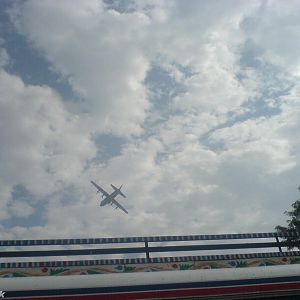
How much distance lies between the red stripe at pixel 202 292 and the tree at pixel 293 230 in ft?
39.1

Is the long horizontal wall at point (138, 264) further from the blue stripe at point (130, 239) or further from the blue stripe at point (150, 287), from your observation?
the blue stripe at point (150, 287)

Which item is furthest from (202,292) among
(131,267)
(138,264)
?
(131,267)

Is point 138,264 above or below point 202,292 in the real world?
above

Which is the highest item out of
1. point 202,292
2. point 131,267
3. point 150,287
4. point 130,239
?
point 130,239

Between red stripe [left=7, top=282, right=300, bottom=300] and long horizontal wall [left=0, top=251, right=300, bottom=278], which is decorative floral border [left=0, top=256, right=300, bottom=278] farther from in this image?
red stripe [left=7, top=282, right=300, bottom=300]

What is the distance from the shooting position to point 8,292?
19.7 metres

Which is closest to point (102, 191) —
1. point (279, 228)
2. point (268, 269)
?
point (279, 228)

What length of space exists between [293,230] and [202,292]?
17599mm

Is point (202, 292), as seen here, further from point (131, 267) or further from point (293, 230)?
point (293, 230)

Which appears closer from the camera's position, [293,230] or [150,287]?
[150,287]

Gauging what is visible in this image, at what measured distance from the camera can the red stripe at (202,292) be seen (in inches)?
802

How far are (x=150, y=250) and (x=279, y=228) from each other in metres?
13.4

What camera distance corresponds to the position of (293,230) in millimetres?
35312

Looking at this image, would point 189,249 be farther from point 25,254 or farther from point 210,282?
point 25,254
